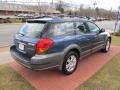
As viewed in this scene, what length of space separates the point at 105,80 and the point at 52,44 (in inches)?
70.1

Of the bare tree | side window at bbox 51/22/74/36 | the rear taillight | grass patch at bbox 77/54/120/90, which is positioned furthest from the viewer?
the bare tree

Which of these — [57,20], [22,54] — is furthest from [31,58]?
[57,20]

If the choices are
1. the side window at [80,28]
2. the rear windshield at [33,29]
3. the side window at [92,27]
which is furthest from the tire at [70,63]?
the side window at [92,27]

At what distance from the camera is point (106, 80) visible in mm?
4641

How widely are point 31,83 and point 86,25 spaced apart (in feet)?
8.80

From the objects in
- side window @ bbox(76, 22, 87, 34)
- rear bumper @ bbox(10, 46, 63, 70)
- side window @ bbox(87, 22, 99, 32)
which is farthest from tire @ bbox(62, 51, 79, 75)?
side window @ bbox(87, 22, 99, 32)

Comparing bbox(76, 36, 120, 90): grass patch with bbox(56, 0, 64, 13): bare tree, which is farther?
bbox(56, 0, 64, 13): bare tree

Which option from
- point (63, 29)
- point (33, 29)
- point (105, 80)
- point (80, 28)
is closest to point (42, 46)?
point (33, 29)

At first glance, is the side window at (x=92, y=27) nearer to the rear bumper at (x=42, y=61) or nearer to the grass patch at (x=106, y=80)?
the grass patch at (x=106, y=80)

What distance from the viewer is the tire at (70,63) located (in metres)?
4.69

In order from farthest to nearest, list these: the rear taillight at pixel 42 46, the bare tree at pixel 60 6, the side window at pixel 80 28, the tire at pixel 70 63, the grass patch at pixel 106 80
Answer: the bare tree at pixel 60 6 < the side window at pixel 80 28 < the tire at pixel 70 63 < the grass patch at pixel 106 80 < the rear taillight at pixel 42 46

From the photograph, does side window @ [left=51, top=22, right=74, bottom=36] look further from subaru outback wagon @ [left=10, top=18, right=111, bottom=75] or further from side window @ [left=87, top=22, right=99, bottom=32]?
side window @ [left=87, top=22, right=99, bottom=32]

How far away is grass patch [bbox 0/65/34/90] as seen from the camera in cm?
418

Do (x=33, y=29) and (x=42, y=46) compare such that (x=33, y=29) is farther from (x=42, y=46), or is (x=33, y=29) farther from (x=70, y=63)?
(x=70, y=63)
